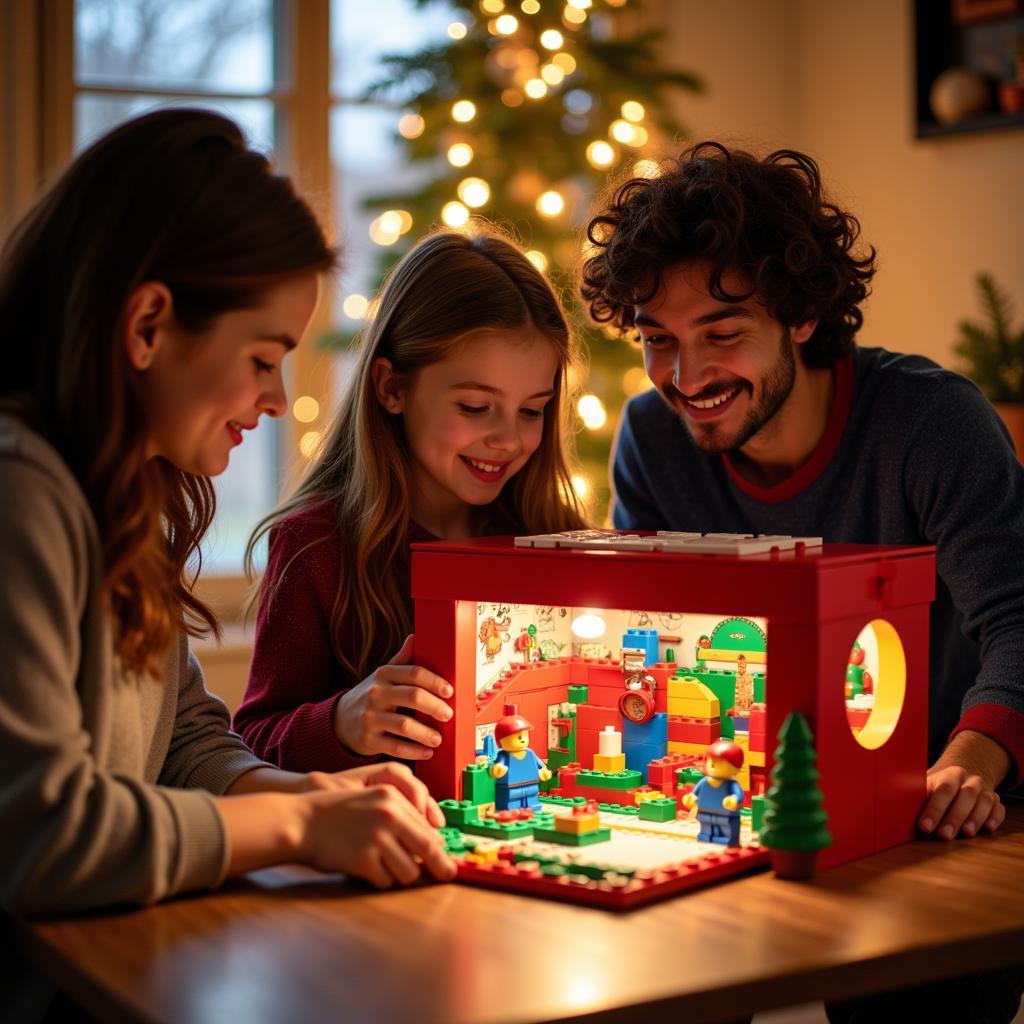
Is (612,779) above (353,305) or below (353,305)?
below

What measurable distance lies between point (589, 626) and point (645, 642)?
3.5 inches

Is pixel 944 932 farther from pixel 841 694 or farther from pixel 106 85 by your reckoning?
pixel 106 85

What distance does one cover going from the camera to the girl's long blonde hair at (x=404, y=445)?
59.6 inches

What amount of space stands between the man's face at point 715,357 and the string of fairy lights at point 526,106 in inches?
58.2

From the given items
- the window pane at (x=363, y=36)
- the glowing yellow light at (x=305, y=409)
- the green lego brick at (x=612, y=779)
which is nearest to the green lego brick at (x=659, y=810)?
the green lego brick at (x=612, y=779)

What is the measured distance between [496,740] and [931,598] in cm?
43

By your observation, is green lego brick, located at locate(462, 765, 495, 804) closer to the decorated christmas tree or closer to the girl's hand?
the girl's hand

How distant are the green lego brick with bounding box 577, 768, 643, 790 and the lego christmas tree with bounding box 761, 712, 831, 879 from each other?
259 millimetres

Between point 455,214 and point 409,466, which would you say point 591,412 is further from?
point 409,466

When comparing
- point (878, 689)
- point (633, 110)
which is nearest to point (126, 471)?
point (878, 689)

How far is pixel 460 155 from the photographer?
322 cm

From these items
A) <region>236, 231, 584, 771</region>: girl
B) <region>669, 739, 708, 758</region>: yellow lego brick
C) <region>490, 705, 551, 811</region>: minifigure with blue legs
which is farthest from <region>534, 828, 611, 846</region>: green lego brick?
<region>236, 231, 584, 771</region>: girl

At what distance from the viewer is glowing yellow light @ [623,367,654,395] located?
132 inches

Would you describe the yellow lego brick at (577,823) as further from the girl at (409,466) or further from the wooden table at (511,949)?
the girl at (409,466)
